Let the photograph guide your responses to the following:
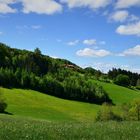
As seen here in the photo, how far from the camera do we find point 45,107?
142875 mm

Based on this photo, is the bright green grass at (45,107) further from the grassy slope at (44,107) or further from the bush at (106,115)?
the bush at (106,115)

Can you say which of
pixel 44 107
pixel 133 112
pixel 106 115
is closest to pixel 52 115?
pixel 44 107

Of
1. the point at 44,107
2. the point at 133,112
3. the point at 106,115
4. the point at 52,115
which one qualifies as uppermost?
the point at 44,107

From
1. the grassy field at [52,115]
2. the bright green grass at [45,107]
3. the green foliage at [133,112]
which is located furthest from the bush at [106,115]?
the bright green grass at [45,107]

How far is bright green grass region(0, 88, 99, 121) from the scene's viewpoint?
126 metres

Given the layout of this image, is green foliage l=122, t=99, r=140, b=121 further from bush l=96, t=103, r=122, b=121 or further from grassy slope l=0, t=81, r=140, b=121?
grassy slope l=0, t=81, r=140, b=121

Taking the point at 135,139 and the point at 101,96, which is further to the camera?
the point at 101,96

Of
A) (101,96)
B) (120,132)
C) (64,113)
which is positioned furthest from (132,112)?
(120,132)

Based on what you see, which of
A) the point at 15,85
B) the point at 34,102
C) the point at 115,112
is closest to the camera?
the point at 115,112

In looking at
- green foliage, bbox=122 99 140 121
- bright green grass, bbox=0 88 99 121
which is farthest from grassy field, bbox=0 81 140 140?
green foliage, bbox=122 99 140 121

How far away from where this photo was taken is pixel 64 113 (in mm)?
134625

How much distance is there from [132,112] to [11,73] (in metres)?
76.3

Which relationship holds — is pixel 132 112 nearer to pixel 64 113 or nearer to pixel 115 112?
pixel 115 112

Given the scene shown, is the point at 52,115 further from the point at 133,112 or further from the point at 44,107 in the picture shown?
the point at 133,112
